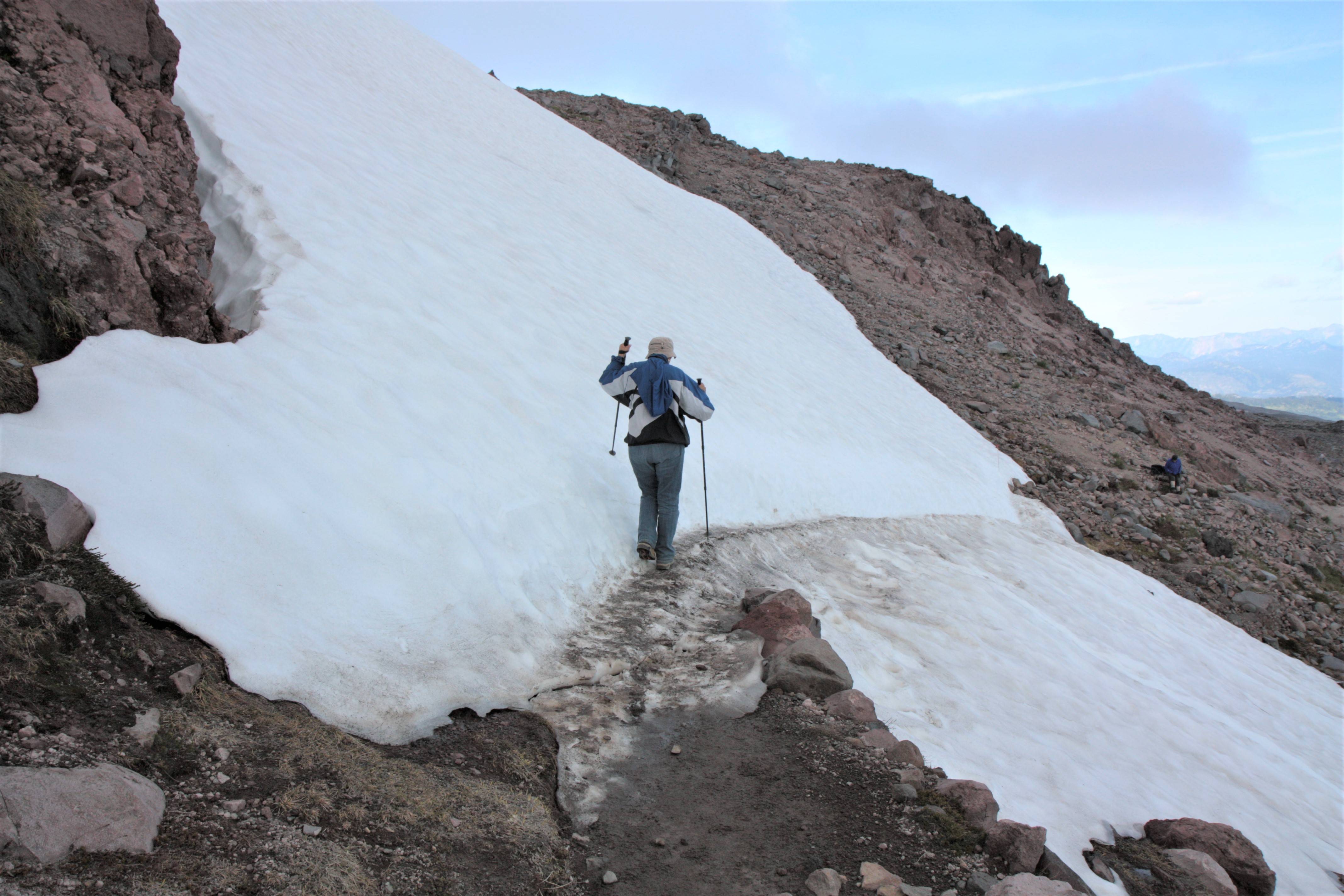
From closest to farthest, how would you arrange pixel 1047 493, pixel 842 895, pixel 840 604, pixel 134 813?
pixel 134 813
pixel 842 895
pixel 840 604
pixel 1047 493

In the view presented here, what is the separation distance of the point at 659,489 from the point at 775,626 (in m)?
1.80

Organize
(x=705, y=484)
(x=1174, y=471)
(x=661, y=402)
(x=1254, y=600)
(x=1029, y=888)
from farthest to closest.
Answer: (x=1174, y=471) → (x=1254, y=600) → (x=705, y=484) → (x=661, y=402) → (x=1029, y=888)

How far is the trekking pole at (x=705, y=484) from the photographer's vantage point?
7941 mm

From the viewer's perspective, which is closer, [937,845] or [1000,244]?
[937,845]

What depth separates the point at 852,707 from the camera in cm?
491

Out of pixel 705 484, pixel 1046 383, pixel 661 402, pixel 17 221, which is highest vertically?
pixel 1046 383

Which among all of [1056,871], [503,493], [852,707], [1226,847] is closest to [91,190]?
[503,493]

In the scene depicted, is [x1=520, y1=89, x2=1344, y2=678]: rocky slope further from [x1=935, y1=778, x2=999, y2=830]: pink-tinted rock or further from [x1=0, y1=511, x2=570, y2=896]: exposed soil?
[x1=0, y1=511, x2=570, y2=896]: exposed soil

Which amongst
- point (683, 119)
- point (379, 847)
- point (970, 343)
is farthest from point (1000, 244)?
point (379, 847)

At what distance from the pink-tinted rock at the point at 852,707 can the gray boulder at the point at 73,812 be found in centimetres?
362

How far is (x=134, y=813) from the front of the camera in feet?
8.32

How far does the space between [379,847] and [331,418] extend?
12.6ft

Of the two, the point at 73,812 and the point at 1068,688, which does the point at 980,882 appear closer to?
the point at 73,812

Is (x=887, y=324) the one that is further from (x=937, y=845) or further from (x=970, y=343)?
(x=937, y=845)
